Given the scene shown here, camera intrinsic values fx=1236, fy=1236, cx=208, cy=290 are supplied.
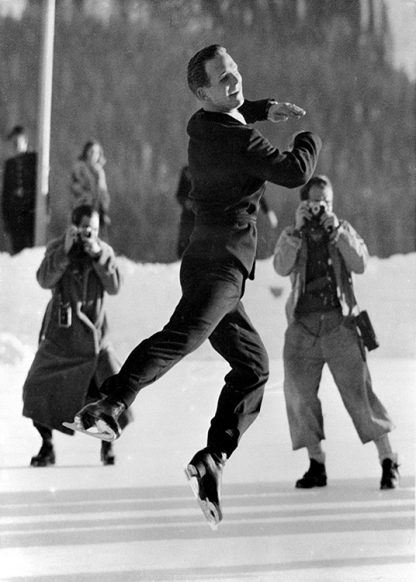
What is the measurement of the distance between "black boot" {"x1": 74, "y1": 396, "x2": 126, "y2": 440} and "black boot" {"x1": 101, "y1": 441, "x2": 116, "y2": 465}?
1499 mm

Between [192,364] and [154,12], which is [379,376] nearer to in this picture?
[192,364]

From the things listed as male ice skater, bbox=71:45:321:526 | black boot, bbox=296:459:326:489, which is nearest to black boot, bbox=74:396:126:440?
male ice skater, bbox=71:45:321:526

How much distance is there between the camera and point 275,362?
4.63m

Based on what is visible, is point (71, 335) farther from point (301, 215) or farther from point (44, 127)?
point (301, 215)

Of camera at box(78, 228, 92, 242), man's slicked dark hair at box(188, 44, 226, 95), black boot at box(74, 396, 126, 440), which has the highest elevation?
man's slicked dark hair at box(188, 44, 226, 95)

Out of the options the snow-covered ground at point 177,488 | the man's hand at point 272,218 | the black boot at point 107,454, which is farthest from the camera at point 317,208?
the black boot at point 107,454

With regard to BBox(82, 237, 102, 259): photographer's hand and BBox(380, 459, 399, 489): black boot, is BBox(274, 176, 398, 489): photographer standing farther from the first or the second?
BBox(82, 237, 102, 259): photographer's hand

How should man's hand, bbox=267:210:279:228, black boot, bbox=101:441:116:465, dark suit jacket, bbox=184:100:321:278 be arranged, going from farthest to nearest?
black boot, bbox=101:441:116:465, man's hand, bbox=267:210:279:228, dark suit jacket, bbox=184:100:321:278

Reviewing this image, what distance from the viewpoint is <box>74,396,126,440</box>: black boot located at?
3096 mm

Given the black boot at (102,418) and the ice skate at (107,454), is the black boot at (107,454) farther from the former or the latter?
the black boot at (102,418)

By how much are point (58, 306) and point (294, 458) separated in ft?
3.53

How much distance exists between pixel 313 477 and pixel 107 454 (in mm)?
787

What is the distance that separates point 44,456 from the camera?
182 inches

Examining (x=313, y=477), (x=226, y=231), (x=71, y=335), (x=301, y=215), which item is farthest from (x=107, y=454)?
(x=226, y=231)
